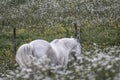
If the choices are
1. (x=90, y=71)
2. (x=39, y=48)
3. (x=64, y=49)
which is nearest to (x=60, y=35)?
(x=64, y=49)

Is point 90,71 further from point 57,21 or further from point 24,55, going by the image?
point 57,21

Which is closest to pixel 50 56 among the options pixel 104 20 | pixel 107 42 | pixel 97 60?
pixel 97 60

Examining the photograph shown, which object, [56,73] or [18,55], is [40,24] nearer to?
[18,55]

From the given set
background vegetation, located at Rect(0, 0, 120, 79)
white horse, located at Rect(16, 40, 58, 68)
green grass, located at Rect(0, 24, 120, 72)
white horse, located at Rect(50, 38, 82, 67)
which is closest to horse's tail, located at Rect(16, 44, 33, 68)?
white horse, located at Rect(16, 40, 58, 68)

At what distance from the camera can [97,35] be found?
2692 centimetres

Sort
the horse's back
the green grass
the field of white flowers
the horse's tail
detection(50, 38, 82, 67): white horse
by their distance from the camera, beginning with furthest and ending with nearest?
the green grass → detection(50, 38, 82, 67): white horse → the horse's back → the horse's tail → the field of white flowers

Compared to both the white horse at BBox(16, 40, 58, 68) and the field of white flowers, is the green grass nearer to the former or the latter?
the white horse at BBox(16, 40, 58, 68)

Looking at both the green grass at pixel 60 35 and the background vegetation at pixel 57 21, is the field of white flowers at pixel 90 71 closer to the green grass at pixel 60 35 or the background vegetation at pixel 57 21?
the background vegetation at pixel 57 21

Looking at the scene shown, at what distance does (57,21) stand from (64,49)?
17130mm

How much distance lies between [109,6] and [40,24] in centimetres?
571

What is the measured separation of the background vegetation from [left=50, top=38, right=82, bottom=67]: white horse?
22.0 feet

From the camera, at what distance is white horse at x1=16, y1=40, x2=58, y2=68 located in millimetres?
12789

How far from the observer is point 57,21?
31.6 metres

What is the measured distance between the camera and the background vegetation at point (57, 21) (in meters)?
26.0
